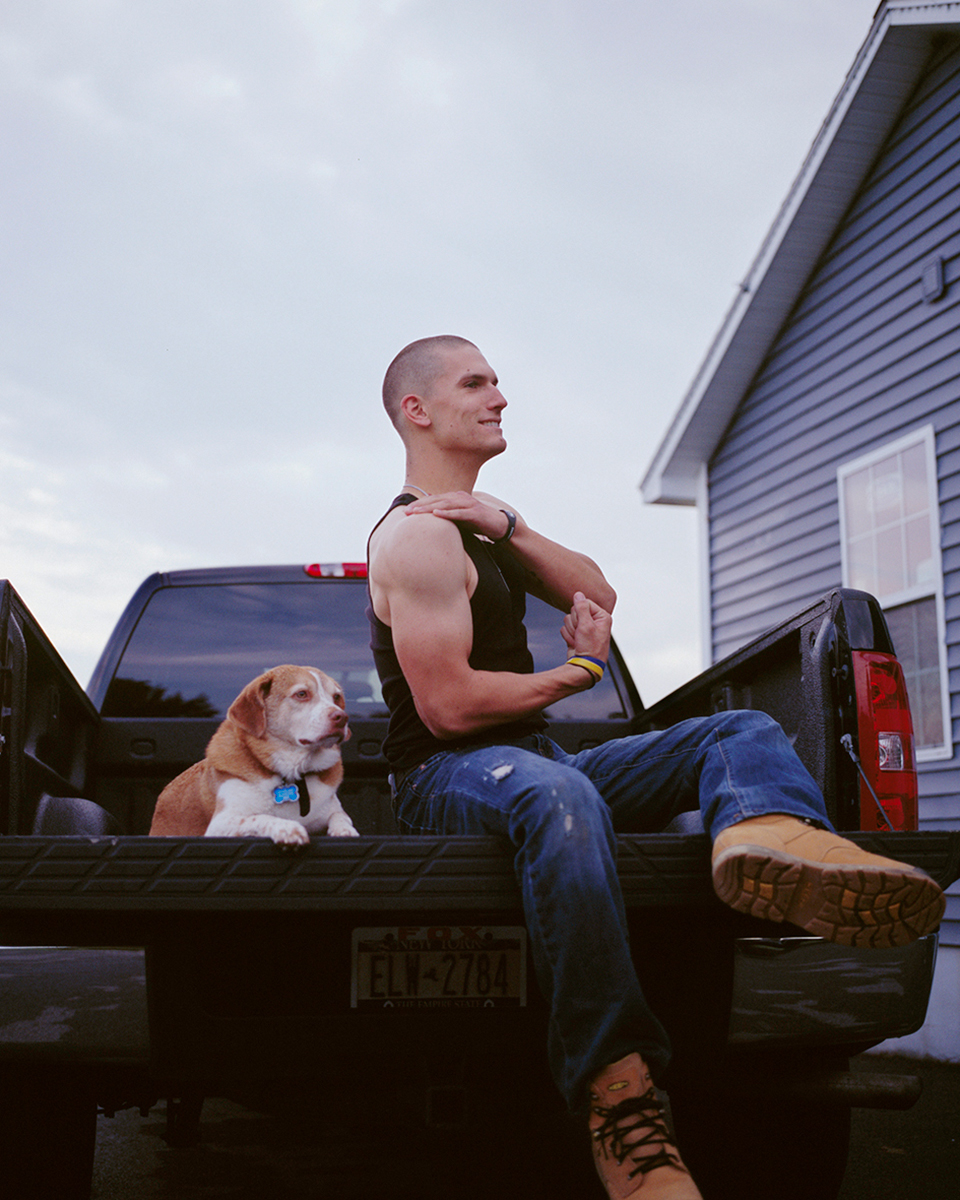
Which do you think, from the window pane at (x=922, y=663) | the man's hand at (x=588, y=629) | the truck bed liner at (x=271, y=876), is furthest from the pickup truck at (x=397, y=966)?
the window pane at (x=922, y=663)

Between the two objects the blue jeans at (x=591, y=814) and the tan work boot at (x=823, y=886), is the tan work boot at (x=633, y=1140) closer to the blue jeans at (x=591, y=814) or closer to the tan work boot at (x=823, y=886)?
the blue jeans at (x=591, y=814)

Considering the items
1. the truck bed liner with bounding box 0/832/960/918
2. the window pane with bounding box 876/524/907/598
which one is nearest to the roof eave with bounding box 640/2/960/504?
the window pane with bounding box 876/524/907/598

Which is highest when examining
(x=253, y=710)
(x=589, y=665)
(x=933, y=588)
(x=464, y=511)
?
(x=933, y=588)

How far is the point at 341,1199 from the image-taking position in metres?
3.67

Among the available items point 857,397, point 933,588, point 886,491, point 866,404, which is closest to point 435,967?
point 933,588

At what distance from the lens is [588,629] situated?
301cm

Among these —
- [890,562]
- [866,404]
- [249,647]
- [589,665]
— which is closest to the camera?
[589,665]

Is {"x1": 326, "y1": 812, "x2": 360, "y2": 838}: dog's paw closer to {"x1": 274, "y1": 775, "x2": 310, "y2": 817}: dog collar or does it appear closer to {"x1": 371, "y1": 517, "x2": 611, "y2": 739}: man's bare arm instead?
{"x1": 274, "y1": 775, "x2": 310, "y2": 817}: dog collar

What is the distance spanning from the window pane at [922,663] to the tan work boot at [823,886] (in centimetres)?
596

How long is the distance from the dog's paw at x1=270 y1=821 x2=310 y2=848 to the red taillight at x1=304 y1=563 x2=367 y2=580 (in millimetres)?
2061

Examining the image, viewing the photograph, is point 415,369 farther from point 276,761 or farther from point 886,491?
point 886,491

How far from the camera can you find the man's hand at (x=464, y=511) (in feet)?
9.51

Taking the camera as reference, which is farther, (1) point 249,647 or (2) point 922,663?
(2) point 922,663

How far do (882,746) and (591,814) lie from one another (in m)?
0.82
